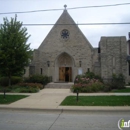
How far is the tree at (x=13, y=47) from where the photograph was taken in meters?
18.8

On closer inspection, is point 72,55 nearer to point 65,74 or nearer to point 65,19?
point 65,74

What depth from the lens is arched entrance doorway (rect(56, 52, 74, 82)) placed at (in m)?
27.2

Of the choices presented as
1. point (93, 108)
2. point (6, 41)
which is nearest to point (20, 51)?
point (6, 41)

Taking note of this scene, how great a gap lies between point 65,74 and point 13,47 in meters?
10.4

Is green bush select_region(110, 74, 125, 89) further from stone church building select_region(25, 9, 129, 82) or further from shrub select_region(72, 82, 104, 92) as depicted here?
shrub select_region(72, 82, 104, 92)

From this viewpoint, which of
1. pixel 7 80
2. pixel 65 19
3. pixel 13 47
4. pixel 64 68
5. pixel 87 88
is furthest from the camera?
pixel 64 68

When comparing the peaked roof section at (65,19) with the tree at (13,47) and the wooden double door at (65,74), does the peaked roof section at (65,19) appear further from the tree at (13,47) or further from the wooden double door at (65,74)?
the tree at (13,47)

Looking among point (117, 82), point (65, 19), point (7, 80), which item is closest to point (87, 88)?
point (117, 82)

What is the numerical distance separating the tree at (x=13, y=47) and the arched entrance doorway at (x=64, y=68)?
7.79 metres

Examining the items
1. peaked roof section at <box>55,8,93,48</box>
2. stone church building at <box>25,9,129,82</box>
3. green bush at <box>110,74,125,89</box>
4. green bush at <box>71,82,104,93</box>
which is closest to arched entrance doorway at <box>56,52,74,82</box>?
stone church building at <box>25,9,129,82</box>

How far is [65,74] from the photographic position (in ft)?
89.9

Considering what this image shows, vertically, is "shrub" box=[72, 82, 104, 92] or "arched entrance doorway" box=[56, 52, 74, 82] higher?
"arched entrance doorway" box=[56, 52, 74, 82]

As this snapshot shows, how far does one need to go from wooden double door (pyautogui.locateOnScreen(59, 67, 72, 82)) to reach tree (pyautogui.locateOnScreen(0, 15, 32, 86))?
809cm

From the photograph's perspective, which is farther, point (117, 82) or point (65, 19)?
point (65, 19)
